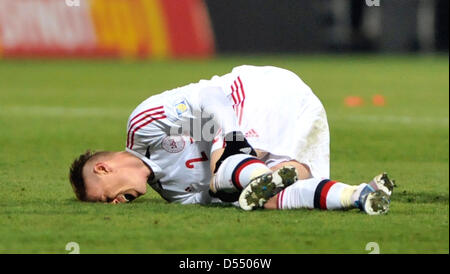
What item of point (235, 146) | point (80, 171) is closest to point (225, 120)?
point (235, 146)

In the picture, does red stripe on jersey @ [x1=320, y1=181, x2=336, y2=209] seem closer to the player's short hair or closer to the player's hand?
the player's hand

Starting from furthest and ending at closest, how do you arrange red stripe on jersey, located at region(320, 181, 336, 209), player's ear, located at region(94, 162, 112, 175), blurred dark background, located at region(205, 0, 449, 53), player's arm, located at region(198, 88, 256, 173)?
blurred dark background, located at region(205, 0, 449, 53)
player's ear, located at region(94, 162, 112, 175)
player's arm, located at region(198, 88, 256, 173)
red stripe on jersey, located at region(320, 181, 336, 209)

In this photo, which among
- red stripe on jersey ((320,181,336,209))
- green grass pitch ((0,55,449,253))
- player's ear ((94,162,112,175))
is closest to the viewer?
green grass pitch ((0,55,449,253))

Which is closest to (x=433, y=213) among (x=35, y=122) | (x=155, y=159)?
(x=155, y=159)

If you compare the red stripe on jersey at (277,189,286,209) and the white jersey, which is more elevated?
the white jersey

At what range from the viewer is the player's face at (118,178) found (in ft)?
18.7

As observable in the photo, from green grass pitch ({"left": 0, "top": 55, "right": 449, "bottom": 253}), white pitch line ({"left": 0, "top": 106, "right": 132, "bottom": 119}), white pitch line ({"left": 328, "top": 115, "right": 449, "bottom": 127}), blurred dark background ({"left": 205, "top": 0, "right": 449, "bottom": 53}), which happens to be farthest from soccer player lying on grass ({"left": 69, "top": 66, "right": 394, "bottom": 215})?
blurred dark background ({"left": 205, "top": 0, "right": 449, "bottom": 53})

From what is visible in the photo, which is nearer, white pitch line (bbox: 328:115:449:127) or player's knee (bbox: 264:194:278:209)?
player's knee (bbox: 264:194:278:209)

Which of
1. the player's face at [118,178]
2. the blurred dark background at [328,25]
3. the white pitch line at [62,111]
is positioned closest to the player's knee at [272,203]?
the player's face at [118,178]

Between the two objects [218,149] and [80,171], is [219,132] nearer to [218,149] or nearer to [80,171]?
[218,149]

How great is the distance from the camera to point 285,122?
5.94 metres

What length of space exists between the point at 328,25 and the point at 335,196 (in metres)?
22.1

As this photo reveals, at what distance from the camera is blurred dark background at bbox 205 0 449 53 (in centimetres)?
2597
